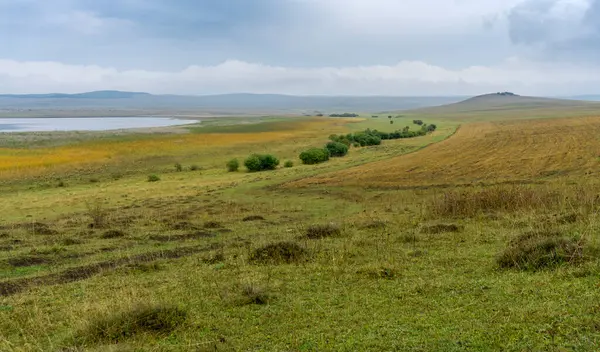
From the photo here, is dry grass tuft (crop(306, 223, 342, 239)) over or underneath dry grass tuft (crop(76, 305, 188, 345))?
Answer: underneath

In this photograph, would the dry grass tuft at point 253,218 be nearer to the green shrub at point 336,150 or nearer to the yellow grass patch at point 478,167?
the yellow grass patch at point 478,167

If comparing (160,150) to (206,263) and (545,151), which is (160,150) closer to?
(545,151)

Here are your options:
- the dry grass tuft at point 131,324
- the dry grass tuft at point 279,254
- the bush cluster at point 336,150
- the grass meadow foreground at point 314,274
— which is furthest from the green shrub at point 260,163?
the dry grass tuft at point 131,324

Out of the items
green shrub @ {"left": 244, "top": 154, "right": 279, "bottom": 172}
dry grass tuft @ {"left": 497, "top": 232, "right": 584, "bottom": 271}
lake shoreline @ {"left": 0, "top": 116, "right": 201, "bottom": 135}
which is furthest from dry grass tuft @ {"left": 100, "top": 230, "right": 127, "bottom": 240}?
lake shoreline @ {"left": 0, "top": 116, "right": 201, "bottom": 135}

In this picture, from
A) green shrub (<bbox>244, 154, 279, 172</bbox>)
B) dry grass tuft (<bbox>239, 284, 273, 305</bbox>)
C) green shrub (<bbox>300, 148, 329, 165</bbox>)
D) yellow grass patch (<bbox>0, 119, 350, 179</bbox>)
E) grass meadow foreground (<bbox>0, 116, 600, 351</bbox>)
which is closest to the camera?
grass meadow foreground (<bbox>0, 116, 600, 351</bbox>)

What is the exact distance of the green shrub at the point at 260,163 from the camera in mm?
47875

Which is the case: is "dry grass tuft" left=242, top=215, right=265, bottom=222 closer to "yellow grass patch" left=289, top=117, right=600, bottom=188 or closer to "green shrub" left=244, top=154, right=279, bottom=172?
"yellow grass patch" left=289, top=117, right=600, bottom=188

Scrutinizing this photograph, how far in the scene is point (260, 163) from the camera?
4834 cm


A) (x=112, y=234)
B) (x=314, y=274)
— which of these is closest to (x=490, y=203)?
(x=314, y=274)

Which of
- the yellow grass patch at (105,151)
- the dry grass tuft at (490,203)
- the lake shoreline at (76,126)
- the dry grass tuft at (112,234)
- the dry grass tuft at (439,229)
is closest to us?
the dry grass tuft at (439,229)

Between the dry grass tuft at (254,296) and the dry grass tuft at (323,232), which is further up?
the dry grass tuft at (254,296)

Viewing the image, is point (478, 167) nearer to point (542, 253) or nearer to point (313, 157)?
point (313, 157)

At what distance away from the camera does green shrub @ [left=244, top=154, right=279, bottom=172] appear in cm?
4788

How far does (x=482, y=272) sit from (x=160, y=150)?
66060 millimetres
